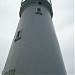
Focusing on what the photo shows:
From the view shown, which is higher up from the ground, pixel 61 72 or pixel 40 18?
pixel 40 18

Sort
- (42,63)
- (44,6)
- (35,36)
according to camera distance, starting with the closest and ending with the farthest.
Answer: (42,63) → (35,36) → (44,6)

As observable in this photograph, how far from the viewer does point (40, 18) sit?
10.3m

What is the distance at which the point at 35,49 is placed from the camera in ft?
27.8

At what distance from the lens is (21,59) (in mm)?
8281

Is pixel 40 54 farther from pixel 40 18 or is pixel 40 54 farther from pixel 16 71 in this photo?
pixel 40 18

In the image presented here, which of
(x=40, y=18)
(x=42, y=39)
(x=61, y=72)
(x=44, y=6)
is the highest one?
(x=44, y=6)

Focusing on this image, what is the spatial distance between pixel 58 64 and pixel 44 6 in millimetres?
4534

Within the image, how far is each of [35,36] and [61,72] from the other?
93.6 inches

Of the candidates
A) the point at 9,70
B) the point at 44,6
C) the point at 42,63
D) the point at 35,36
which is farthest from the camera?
the point at 44,6

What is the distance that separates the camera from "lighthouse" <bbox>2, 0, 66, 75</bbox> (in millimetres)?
7895

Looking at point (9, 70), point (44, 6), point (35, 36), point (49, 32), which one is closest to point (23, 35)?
point (35, 36)

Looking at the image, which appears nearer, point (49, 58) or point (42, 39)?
point (49, 58)

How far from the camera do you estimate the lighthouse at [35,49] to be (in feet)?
25.9

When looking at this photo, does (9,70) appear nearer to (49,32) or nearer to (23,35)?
(23,35)
